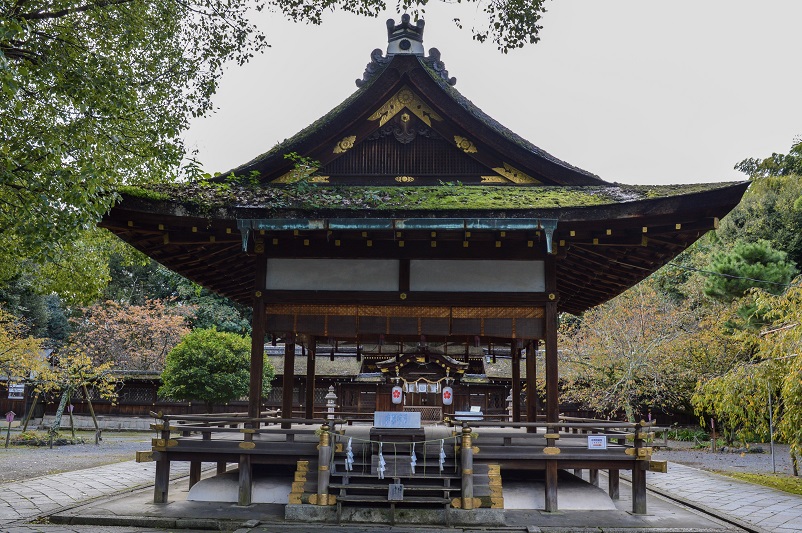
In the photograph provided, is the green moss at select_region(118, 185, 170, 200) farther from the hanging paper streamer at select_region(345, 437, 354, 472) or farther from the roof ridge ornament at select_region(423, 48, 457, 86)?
the roof ridge ornament at select_region(423, 48, 457, 86)

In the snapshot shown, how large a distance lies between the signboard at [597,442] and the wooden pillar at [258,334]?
5.41 meters

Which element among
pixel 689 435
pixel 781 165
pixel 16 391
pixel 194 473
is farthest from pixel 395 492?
pixel 781 165

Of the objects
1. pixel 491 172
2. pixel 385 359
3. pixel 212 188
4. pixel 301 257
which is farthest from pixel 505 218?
A: pixel 385 359

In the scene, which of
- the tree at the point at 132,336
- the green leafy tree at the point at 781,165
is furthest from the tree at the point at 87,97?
the green leafy tree at the point at 781,165

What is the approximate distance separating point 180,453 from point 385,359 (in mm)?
11294

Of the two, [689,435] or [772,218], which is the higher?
[772,218]

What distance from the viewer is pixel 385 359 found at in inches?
865

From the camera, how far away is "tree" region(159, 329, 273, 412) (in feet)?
90.1

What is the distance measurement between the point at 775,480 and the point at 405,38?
14.4 meters

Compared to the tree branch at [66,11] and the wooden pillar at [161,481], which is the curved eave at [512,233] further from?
the wooden pillar at [161,481]

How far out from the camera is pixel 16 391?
35.8 metres

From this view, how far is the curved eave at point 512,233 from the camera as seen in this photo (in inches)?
396

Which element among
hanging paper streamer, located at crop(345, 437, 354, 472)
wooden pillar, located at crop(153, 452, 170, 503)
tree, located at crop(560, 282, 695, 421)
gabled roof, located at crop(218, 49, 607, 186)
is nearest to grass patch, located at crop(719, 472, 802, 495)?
tree, located at crop(560, 282, 695, 421)

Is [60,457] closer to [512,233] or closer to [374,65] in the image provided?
[374,65]
